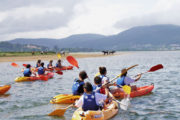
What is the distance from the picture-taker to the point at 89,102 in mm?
9266

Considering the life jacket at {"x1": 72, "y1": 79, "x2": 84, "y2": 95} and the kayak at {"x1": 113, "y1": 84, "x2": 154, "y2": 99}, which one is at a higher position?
the life jacket at {"x1": 72, "y1": 79, "x2": 84, "y2": 95}

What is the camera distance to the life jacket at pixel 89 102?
30.1 ft

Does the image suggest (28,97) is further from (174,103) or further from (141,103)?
(174,103)

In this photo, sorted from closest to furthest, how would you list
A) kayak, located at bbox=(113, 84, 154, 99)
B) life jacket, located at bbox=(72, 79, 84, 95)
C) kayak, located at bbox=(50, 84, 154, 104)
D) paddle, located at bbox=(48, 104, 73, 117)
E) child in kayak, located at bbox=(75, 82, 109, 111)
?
1. child in kayak, located at bbox=(75, 82, 109, 111)
2. paddle, located at bbox=(48, 104, 73, 117)
3. life jacket, located at bbox=(72, 79, 84, 95)
4. kayak, located at bbox=(50, 84, 154, 104)
5. kayak, located at bbox=(113, 84, 154, 99)

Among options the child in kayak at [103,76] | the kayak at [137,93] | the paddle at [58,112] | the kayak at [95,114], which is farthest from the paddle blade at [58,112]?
the kayak at [137,93]

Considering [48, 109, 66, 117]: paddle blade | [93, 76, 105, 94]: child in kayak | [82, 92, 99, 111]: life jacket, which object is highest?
[93, 76, 105, 94]: child in kayak

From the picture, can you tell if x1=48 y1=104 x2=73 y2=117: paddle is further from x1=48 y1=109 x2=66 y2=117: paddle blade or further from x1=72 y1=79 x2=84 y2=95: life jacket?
x1=72 y1=79 x2=84 y2=95: life jacket

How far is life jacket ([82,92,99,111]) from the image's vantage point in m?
9.16

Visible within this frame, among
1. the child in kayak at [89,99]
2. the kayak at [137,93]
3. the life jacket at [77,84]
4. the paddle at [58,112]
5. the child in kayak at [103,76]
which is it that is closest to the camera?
the child in kayak at [89,99]

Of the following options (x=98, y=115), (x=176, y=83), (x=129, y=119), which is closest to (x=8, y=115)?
(x=98, y=115)

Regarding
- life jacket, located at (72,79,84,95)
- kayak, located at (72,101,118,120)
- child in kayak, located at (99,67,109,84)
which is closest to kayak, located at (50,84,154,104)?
life jacket, located at (72,79,84,95)

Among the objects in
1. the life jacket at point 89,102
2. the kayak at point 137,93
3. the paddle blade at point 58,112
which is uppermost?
the life jacket at point 89,102

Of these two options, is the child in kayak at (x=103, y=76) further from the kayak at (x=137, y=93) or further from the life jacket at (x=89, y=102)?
the life jacket at (x=89, y=102)

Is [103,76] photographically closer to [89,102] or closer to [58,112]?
[58,112]
